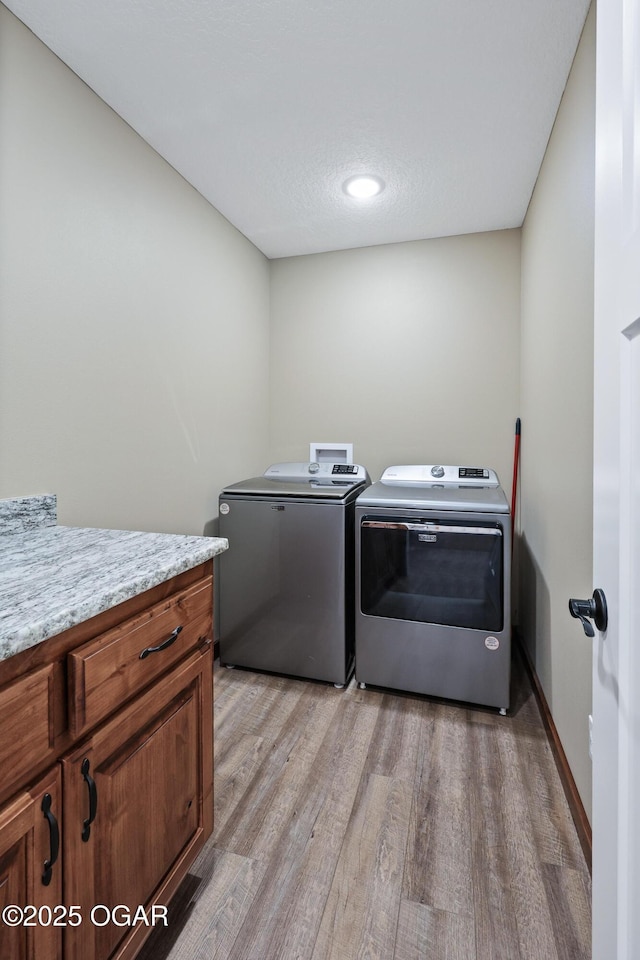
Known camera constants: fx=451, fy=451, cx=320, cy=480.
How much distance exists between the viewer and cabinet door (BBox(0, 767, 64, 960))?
2.08 ft

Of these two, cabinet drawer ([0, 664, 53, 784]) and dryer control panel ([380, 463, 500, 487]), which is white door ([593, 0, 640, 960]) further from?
dryer control panel ([380, 463, 500, 487])

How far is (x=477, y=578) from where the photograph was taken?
196 cm

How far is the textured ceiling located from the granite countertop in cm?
150

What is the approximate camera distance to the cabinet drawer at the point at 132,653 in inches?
29.6

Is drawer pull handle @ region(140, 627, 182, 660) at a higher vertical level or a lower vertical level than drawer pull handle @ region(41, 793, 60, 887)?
higher

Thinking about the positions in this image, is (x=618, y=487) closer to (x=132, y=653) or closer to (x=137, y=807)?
(x=132, y=653)

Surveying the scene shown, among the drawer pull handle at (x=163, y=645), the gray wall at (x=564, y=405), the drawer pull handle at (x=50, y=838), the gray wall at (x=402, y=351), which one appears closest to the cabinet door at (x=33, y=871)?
the drawer pull handle at (x=50, y=838)

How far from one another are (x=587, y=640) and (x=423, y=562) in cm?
80

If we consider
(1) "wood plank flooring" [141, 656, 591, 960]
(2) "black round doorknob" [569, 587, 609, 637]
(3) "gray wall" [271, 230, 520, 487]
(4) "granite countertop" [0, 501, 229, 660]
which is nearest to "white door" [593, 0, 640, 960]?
(2) "black round doorknob" [569, 587, 609, 637]

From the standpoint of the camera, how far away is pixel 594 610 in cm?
70

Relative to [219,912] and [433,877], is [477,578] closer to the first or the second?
[433,877]

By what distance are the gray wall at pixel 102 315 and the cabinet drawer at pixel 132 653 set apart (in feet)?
2.27

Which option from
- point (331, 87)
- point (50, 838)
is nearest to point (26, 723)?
point (50, 838)

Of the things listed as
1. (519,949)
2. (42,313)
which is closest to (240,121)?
(42,313)
